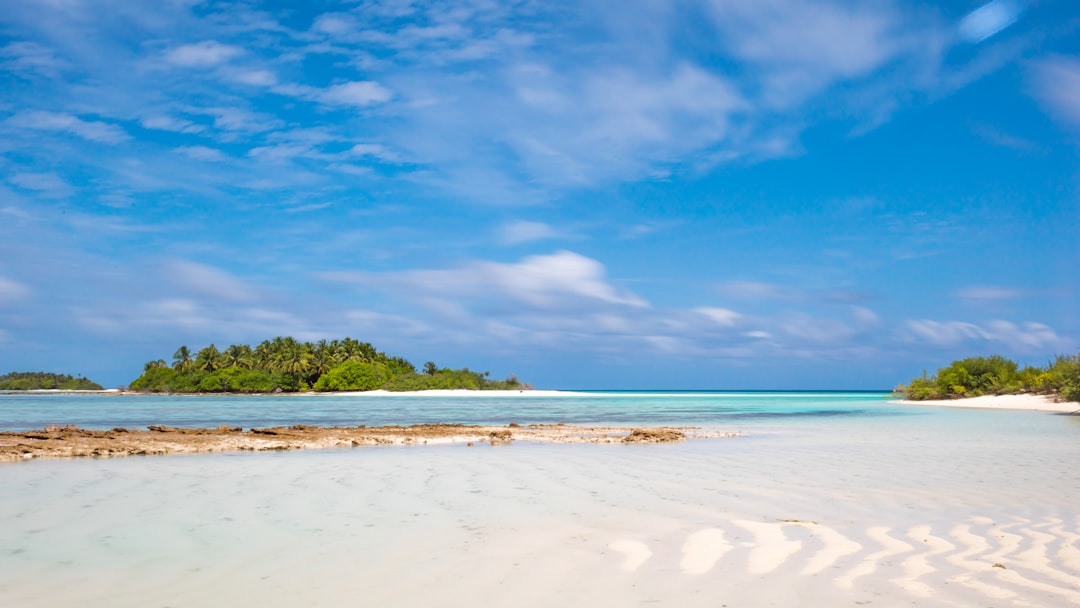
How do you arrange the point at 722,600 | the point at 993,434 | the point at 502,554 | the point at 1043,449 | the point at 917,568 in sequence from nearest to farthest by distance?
the point at 722,600 → the point at 917,568 → the point at 502,554 → the point at 1043,449 → the point at 993,434

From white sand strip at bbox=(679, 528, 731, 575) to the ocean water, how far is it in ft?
0.11

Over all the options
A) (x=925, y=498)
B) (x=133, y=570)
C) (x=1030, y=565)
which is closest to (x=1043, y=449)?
(x=925, y=498)

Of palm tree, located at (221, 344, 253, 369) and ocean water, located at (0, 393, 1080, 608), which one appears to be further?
palm tree, located at (221, 344, 253, 369)

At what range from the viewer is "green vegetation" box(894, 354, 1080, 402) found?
171 ft

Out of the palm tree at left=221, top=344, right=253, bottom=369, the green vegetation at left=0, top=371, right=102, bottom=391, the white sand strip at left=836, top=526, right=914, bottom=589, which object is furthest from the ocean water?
the green vegetation at left=0, top=371, right=102, bottom=391

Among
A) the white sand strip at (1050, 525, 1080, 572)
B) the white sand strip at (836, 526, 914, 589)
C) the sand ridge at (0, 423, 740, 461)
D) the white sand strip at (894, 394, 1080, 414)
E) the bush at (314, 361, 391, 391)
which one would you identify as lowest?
the white sand strip at (1050, 525, 1080, 572)

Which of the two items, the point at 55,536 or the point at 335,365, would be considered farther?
the point at 335,365

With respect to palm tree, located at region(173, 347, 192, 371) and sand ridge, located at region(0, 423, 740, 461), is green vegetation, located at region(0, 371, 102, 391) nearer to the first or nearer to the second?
palm tree, located at region(173, 347, 192, 371)

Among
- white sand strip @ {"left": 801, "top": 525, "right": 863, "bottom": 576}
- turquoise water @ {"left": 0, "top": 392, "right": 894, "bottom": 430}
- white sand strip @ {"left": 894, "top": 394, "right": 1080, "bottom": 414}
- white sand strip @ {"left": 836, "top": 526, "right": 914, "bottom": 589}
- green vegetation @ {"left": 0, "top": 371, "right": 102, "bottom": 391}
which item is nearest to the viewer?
white sand strip @ {"left": 836, "top": 526, "right": 914, "bottom": 589}

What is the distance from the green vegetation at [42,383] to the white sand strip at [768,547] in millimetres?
183732

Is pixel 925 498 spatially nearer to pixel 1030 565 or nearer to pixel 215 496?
pixel 1030 565

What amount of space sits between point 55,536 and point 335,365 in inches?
4832

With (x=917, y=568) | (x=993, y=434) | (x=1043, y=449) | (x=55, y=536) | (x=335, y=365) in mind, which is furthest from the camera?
(x=335, y=365)

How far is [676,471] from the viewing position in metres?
14.3
